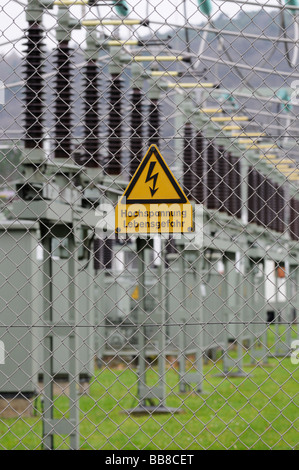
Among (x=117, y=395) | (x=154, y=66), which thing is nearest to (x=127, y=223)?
(x=154, y=66)

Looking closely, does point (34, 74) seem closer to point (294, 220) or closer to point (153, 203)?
point (153, 203)

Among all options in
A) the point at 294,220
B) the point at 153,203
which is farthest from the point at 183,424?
the point at 153,203

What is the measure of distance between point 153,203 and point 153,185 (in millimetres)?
72

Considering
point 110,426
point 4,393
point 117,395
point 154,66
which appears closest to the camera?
point 4,393

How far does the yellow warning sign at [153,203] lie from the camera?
308 cm

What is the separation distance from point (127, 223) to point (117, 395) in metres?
6.66

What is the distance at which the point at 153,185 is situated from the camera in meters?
3.10

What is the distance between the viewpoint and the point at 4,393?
19.6ft

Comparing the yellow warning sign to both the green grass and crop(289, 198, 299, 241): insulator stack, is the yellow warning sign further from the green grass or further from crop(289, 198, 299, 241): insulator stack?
the green grass

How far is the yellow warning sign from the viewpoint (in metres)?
3.08

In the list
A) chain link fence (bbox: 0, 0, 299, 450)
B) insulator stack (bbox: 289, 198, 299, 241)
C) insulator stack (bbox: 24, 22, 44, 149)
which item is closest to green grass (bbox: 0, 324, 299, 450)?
chain link fence (bbox: 0, 0, 299, 450)

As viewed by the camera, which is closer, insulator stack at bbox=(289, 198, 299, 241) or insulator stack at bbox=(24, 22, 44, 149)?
insulator stack at bbox=(289, 198, 299, 241)

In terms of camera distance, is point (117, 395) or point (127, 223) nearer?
point (127, 223)
